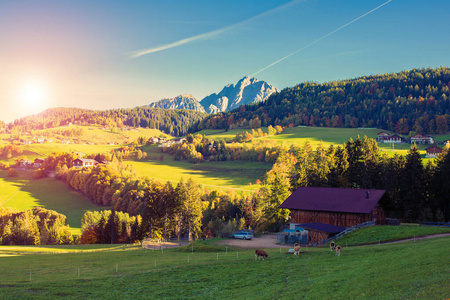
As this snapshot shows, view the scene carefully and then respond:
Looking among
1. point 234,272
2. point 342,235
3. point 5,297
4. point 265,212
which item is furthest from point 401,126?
point 5,297

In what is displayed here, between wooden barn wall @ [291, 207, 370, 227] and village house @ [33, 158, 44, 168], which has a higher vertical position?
village house @ [33, 158, 44, 168]

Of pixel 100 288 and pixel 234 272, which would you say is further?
pixel 234 272

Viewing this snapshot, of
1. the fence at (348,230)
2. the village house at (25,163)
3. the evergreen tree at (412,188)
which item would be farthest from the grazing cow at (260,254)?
the village house at (25,163)

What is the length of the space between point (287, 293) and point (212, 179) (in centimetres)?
11441

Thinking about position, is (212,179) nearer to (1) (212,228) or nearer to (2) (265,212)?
(1) (212,228)

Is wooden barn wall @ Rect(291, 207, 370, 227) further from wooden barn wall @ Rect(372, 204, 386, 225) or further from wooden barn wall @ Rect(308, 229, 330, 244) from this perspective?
wooden barn wall @ Rect(308, 229, 330, 244)

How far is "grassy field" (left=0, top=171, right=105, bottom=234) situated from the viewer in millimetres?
107000

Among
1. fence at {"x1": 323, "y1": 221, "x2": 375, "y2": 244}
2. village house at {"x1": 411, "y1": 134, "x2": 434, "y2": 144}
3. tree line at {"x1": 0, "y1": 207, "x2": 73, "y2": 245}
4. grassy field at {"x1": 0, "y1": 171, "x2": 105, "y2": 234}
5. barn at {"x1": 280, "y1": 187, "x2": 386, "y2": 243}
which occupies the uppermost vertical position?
village house at {"x1": 411, "y1": 134, "x2": 434, "y2": 144}

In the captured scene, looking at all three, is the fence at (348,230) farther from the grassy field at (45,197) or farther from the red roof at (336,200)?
the grassy field at (45,197)

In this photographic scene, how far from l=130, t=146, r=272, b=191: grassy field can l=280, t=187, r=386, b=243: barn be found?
55.6 m

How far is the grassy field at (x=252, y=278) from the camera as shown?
1706 centimetres

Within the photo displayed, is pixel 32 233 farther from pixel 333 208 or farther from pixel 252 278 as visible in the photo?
pixel 252 278

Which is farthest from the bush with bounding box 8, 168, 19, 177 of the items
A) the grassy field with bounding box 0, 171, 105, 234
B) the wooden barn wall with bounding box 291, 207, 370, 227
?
the wooden barn wall with bounding box 291, 207, 370, 227

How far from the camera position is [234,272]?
88.2 ft
